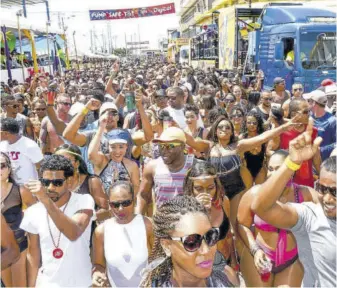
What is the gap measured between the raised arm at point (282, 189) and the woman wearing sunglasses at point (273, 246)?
1.80 ft

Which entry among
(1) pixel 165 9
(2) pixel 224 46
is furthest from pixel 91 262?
(1) pixel 165 9

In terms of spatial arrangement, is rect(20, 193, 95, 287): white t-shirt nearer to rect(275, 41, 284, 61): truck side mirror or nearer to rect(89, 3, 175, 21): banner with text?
rect(275, 41, 284, 61): truck side mirror

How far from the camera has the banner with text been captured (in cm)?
3703

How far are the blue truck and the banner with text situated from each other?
2492 cm

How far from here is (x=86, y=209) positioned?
2.97m

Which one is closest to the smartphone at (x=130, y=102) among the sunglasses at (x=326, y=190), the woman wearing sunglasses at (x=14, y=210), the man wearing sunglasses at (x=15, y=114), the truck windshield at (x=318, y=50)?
the man wearing sunglasses at (x=15, y=114)

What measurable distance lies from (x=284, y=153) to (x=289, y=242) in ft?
2.14

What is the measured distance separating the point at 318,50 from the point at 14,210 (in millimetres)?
8787

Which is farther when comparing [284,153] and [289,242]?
[284,153]

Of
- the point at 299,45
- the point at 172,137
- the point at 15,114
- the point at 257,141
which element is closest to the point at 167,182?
the point at 172,137

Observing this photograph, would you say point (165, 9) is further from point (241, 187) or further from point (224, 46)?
point (241, 187)

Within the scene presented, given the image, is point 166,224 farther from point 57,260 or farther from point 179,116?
point 179,116

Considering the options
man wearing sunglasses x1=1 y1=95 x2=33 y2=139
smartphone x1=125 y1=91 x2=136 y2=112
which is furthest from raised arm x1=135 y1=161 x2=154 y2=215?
smartphone x1=125 y1=91 x2=136 y2=112

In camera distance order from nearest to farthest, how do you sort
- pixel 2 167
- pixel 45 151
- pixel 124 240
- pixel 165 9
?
pixel 124 240 < pixel 2 167 < pixel 45 151 < pixel 165 9
